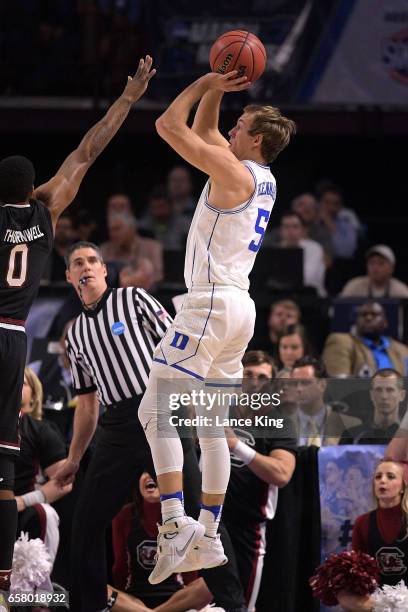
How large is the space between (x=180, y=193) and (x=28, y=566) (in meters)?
6.79

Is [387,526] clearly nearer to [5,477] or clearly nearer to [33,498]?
[33,498]

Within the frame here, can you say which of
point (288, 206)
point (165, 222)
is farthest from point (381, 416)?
point (288, 206)

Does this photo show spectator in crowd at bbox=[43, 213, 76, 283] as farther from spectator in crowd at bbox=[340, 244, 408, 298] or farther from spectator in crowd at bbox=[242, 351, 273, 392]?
spectator in crowd at bbox=[242, 351, 273, 392]

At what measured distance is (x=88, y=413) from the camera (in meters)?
6.82

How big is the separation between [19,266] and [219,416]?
124cm

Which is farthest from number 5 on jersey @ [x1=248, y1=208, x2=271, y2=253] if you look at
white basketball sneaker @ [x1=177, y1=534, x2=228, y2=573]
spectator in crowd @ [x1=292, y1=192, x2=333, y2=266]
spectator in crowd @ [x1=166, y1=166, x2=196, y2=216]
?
spectator in crowd @ [x1=166, y1=166, x2=196, y2=216]

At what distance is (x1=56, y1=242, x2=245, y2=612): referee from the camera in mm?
6496

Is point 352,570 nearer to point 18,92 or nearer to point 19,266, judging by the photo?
point 19,266

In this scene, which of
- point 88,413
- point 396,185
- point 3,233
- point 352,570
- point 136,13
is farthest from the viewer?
point 396,185

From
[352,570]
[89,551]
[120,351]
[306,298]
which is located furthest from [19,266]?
[306,298]

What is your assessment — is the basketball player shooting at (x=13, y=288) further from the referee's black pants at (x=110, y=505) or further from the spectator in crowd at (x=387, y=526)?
the spectator in crowd at (x=387, y=526)

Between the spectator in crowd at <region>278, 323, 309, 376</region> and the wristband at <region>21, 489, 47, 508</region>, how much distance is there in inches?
97.9

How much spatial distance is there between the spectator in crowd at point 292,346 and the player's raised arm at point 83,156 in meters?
3.15

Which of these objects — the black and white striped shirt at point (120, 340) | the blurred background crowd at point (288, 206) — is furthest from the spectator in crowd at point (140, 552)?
the black and white striped shirt at point (120, 340)
